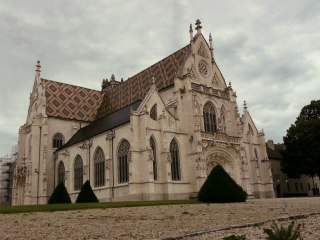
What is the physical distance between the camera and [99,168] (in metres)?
32.6

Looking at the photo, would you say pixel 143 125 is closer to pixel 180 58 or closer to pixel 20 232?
pixel 180 58

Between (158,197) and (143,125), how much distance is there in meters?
5.71

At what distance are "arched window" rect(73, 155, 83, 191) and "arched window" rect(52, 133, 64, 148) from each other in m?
5.27

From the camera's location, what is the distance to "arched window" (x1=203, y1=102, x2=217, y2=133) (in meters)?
33.3

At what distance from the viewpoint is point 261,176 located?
37438 mm

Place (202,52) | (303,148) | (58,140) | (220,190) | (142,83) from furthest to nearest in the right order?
(58,140) < (303,148) < (142,83) < (202,52) < (220,190)

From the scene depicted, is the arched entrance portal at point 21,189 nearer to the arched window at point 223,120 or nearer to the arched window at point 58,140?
the arched window at point 58,140

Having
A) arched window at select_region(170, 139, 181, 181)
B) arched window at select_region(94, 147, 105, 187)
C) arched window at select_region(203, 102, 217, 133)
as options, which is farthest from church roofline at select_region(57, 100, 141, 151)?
arched window at select_region(203, 102, 217, 133)

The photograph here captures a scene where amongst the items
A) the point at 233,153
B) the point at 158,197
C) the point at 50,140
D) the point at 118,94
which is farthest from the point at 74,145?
the point at 233,153

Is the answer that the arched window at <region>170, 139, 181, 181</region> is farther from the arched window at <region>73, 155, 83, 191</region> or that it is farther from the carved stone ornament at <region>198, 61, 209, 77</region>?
the arched window at <region>73, 155, 83, 191</region>

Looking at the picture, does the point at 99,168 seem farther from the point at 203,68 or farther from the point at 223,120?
the point at 203,68

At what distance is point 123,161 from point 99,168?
3767mm

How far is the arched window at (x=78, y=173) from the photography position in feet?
114

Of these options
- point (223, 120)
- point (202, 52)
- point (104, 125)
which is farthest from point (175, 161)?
point (202, 52)
